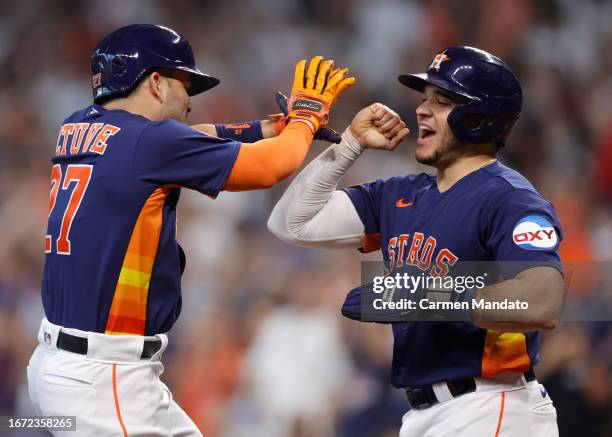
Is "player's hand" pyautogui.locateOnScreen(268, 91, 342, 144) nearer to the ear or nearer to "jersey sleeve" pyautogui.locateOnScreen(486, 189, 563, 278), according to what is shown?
the ear

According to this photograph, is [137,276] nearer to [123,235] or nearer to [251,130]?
[123,235]

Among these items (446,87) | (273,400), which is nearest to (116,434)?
(446,87)

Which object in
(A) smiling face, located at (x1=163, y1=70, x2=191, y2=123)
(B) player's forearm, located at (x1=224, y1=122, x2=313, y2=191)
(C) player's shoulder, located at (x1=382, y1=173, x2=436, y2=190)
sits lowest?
(C) player's shoulder, located at (x1=382, y1=173, x2=436, y2=190)

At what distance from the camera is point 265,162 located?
3.35 metres

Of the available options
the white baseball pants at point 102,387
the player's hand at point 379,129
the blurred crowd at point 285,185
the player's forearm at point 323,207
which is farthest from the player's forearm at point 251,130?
the blurred crowd at point 285,185

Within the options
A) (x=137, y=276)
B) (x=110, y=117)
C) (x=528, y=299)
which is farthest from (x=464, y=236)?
(x=110, y=117)

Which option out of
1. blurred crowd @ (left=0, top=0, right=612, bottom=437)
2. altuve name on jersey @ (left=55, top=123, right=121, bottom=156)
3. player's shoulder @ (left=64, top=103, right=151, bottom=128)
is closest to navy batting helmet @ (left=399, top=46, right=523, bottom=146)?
player's shoulder @ (left=64, top=103, right=151, bottom=128)

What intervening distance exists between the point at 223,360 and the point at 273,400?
454mm

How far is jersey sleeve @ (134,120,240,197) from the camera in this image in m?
3.26

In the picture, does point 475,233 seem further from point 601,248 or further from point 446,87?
point 601,248

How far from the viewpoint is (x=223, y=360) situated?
6105 mm

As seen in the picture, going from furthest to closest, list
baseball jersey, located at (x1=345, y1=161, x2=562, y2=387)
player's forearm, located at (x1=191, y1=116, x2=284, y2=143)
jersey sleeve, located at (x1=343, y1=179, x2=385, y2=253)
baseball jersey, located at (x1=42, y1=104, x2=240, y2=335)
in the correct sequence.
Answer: player's forearm, located at (x1=191, y1=116, x2=284, y2=143)
jersey sleeve, located at (x1=343, y1=179, x2=385, y2=253)
baseball jersey, located at (x1=42, y1=104, x2=240, y2=335)
baseball jersey, located at (x1=345, y1=161, x2=562, y2=387)

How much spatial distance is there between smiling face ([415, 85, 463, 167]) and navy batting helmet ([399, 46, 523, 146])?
0.04 metres

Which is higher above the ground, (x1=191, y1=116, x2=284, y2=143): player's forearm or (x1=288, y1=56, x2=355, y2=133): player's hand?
(x1=288, y1=56, x2=355, y2=133): player's hand
